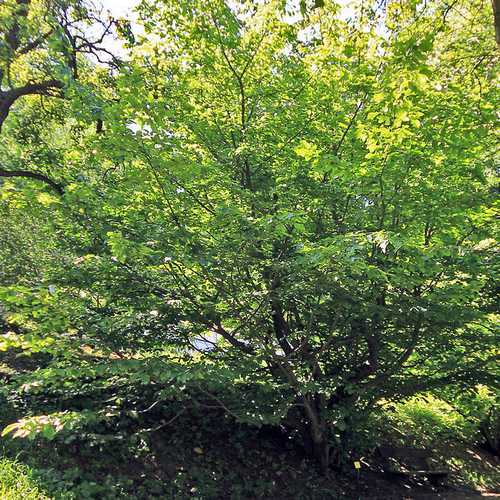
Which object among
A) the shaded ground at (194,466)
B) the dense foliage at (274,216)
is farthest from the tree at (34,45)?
the shaded ground at (194,466)

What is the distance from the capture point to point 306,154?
Answer: 9.99 feet

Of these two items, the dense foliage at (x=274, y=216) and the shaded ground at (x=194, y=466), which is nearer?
the dense foliage at (x=274, y=216)

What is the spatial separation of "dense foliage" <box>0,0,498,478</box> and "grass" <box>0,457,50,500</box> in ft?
1.98

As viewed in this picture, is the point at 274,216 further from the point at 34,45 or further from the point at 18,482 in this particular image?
the point at 34,45

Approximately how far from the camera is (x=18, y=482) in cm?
315

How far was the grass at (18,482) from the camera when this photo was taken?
2969mm

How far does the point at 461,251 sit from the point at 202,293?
7.74 ft

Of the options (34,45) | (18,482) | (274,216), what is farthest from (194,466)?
(34,45)

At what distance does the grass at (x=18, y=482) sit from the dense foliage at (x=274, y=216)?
23.7 inches

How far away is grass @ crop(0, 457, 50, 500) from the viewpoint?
117 inches

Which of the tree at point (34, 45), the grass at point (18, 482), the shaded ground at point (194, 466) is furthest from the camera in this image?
the tree at point (34, 45)

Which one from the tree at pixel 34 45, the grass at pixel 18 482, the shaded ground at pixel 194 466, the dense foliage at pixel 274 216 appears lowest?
the shaded ground at pixel 194 466

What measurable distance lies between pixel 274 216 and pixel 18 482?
306cm

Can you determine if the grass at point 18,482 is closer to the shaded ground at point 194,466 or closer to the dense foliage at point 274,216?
the shaded ground at point 194,466
